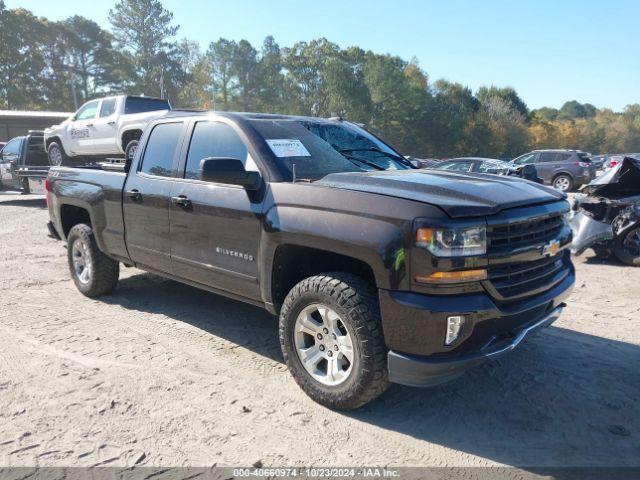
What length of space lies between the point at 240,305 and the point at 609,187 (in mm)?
5854

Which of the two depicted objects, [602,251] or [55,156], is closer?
[602,251]

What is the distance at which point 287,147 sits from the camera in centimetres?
382

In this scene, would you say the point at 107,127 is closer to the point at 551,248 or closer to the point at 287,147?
the point at 287,147

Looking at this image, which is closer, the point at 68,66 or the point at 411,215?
the point at 411,215

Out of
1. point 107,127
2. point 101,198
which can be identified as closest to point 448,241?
point 101,198

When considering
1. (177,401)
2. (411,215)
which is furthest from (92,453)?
(411,215)

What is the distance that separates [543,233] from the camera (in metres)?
3.26

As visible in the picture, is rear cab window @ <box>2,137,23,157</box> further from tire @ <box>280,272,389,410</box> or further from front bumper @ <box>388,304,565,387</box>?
front bumper @ <box>388,304,565,387</box>

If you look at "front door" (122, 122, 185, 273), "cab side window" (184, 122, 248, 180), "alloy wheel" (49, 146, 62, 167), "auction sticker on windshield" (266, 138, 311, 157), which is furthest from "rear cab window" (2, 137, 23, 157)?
"auction sticker on windshield" (266, 138, 311, 157)

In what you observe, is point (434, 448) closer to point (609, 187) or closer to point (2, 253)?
point (609, 187)

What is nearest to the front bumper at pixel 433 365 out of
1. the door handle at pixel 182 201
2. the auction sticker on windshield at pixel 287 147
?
the auction sticker on windshield at pixel 287 147

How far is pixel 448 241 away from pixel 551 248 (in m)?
0.95

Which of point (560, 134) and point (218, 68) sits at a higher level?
point (218, 68)

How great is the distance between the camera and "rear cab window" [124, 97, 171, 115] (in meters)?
10.3
